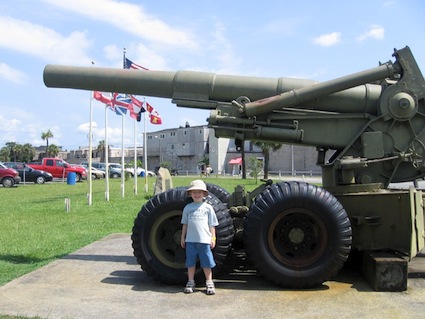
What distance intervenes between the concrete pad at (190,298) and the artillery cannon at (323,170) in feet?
0.76

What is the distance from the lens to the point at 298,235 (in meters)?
5.73

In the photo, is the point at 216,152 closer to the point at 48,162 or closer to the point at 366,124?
the point at 48,162

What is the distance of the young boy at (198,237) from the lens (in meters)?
5.43

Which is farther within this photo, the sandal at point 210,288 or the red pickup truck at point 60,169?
the red pickup truck at point 60,169

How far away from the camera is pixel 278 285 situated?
18.4 ft

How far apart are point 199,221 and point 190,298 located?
0.79m

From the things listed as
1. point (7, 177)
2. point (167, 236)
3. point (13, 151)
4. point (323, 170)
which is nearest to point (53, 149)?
point (13, 151)

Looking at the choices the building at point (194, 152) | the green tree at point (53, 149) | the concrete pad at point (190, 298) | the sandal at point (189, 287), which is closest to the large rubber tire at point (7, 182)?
the concrete pad at point (190, 298)

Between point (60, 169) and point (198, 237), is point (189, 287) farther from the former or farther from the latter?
point (60, 169)

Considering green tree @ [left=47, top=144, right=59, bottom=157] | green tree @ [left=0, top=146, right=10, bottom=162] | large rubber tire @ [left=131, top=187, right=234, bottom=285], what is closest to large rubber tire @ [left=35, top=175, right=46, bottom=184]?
large rubber tire @ [left=131, top=187, right=234, bottom=285]

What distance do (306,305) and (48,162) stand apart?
120 feet

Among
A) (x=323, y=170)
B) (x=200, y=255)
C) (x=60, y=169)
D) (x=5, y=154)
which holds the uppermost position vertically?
(x=5, y=154)

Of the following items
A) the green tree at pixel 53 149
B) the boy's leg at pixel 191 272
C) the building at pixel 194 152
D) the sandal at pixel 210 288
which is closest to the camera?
the sandal at pixel 210 288

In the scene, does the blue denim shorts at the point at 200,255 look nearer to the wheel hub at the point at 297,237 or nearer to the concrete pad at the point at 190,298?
the concrete pad at the point at 190,298
